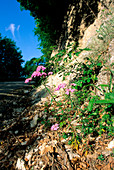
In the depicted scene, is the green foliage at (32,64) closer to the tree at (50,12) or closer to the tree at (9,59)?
the tree at (50,12)

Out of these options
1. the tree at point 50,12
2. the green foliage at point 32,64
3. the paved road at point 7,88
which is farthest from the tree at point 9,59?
the tree at point 50,12

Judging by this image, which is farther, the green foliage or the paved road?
the paved road

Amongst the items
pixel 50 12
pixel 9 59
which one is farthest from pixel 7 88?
pixel 9 59

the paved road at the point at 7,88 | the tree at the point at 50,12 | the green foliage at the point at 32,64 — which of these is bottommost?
the paved road at the point at 7,88

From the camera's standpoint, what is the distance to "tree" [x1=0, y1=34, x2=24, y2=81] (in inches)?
788

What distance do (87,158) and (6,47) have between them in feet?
79.8

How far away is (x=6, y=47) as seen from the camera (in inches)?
808

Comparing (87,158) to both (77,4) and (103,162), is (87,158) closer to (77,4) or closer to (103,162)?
(103,162)

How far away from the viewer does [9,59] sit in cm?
2075

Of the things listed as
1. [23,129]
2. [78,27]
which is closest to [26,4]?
[78,27]

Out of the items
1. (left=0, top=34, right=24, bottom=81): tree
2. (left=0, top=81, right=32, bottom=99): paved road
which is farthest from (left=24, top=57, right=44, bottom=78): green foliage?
(left=0, top=34, right=24, bottom=81): tree

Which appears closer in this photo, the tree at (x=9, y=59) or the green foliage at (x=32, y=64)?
the green foliage at (x=32, y=64)

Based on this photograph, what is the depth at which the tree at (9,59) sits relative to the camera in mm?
20014

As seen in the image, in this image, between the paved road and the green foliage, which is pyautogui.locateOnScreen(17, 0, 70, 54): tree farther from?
the paved road
